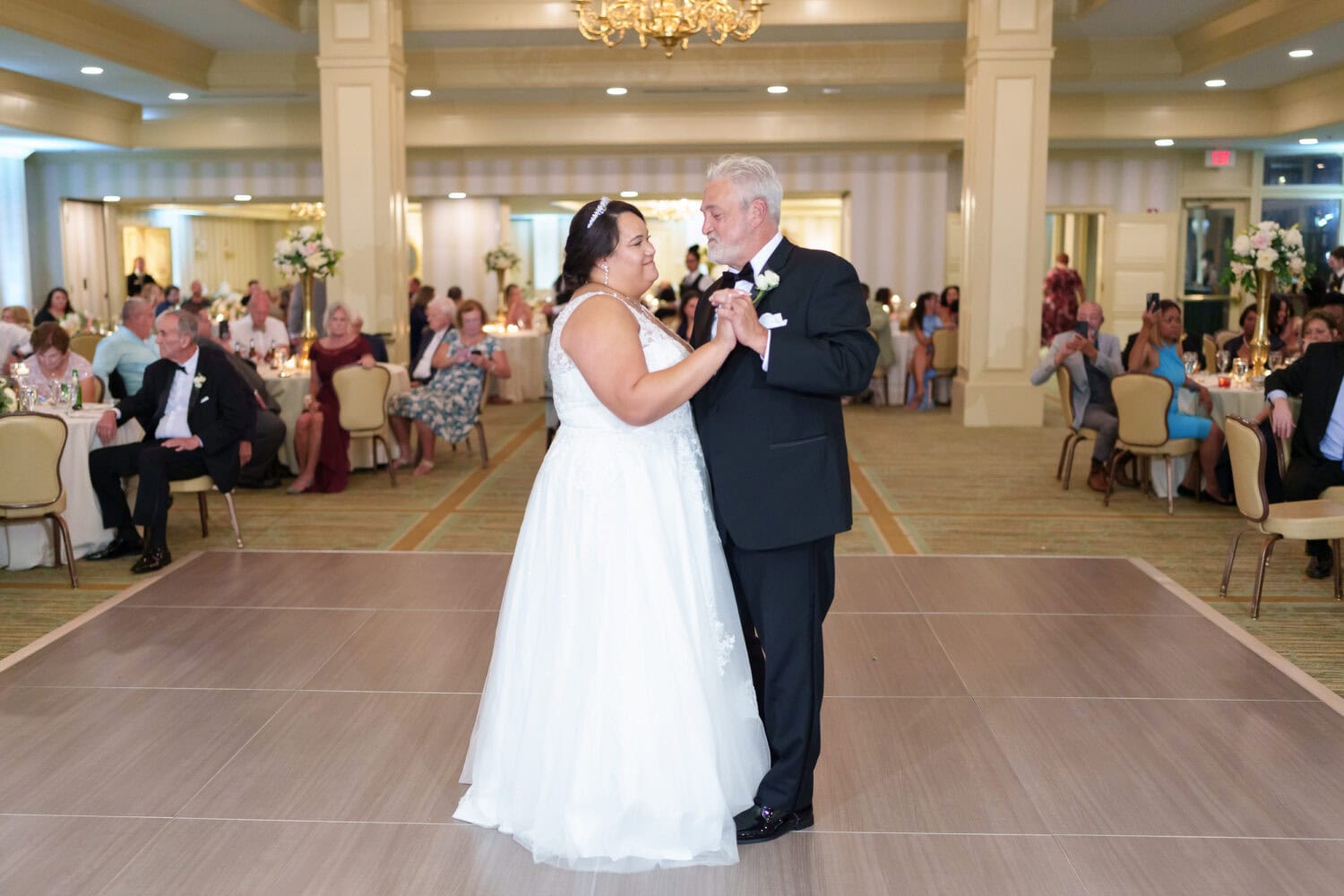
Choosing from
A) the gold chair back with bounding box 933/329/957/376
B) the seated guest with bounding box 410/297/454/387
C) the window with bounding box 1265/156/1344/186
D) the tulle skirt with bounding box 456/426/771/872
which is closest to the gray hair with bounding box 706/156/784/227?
the tulle skirt with bounding box 456/426/771/872

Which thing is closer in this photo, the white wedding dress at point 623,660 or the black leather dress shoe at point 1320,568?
the white wedding dress at point 623,660

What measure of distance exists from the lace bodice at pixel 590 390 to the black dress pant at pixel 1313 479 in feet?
14.0

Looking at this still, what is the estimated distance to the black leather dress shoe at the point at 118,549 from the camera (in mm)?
6965

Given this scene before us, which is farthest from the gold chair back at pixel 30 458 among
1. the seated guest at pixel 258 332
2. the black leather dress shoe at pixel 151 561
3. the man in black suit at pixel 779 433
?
the seated guest at pixel 258 332

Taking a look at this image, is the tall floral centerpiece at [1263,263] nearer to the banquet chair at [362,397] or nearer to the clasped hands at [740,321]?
the banquet chair at [362,397]

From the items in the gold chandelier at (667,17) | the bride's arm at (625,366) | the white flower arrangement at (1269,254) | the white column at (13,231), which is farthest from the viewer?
the white column at (13,231)

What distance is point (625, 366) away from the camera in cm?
318

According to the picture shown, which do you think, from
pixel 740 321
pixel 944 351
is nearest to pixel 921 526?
pixel 740 321

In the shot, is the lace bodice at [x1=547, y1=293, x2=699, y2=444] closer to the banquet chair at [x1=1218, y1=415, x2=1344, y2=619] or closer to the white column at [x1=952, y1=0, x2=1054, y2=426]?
the banquet chair at [x1=1218, y1=415, x2=1344, y2=619]

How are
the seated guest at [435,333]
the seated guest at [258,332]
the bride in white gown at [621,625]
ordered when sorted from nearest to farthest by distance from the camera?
the bride in white gown at [621,625] < the seated guest at [435,333] < the seated guest at [258,332]

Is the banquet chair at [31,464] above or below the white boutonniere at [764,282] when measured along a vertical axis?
below

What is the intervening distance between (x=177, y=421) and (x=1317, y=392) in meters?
5.84

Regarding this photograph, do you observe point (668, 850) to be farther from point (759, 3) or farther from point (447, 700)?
point (759, 3)

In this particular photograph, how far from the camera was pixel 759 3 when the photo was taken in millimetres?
9703
